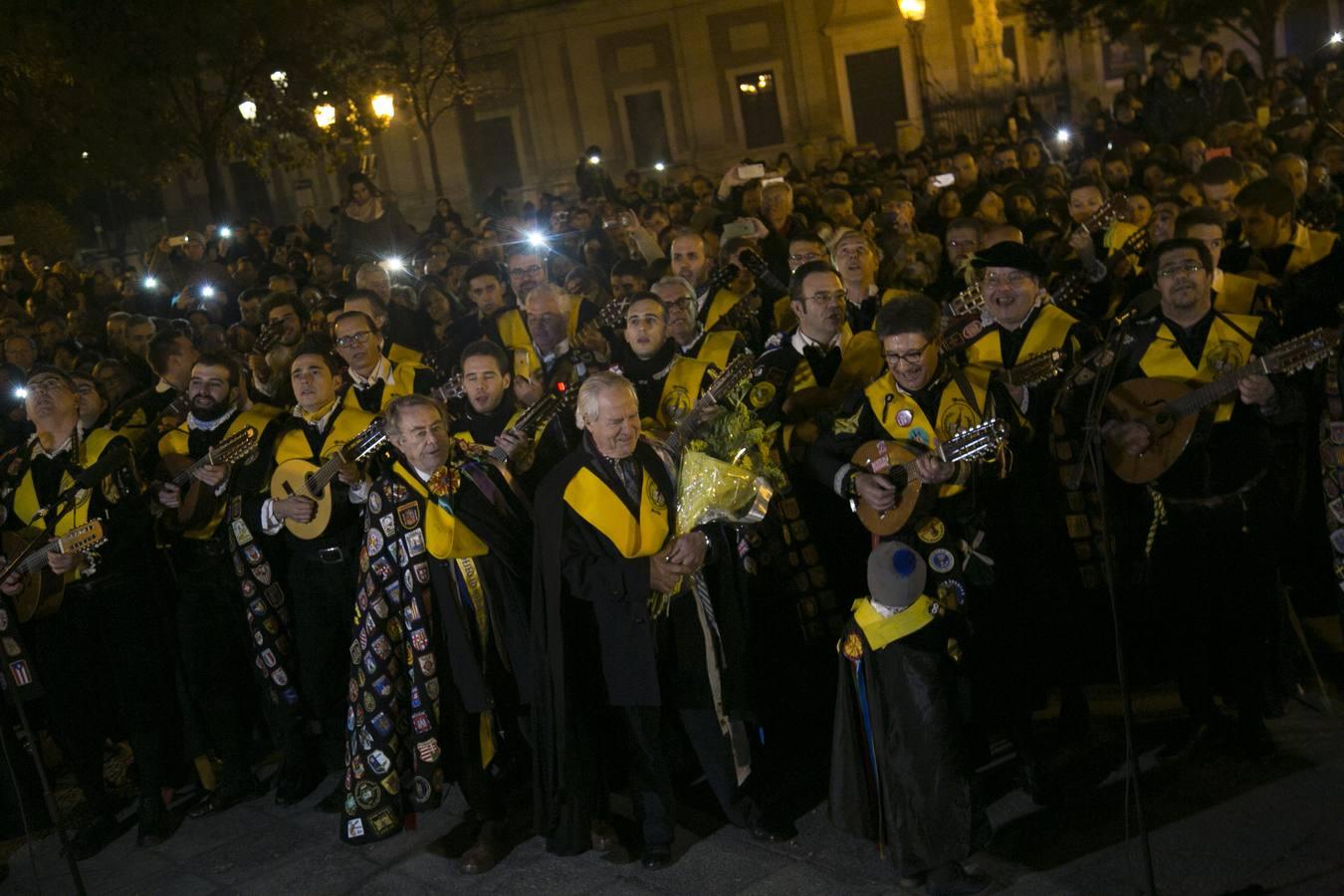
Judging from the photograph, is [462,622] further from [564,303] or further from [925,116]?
[925,116]

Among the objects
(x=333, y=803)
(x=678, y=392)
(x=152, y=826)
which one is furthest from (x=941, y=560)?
(x=152, y=826)

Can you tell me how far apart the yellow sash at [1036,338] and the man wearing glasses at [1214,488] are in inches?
15.0

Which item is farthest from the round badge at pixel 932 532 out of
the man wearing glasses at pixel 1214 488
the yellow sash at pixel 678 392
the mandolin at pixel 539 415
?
the mandolin at pixel 539 415

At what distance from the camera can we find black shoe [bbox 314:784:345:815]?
7.38 metres

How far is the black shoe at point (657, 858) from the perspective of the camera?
616cm

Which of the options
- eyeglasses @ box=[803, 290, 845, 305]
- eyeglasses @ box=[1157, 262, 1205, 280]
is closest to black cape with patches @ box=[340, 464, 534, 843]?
eyeglasses @ box=[803, 290, 845, 305]

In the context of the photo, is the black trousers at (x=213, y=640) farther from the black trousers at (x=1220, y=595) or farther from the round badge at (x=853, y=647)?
the black trousers at (x=1220, y=595)

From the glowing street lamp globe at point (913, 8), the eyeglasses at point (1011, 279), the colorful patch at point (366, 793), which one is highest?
the glowing street lamp globe at point (913, 8)

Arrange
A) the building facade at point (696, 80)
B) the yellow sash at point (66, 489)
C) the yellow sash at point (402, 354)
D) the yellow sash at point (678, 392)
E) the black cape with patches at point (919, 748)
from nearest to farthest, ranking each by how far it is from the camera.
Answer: the black cape with patches at point (919, 748)
the yellow sash at point (678, 392)
the yellow sash at point (66, 489)
the yellow sash at point (402, 354)
the building facade at point (696, 80)

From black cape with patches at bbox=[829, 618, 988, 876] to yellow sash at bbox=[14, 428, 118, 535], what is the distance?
427cm

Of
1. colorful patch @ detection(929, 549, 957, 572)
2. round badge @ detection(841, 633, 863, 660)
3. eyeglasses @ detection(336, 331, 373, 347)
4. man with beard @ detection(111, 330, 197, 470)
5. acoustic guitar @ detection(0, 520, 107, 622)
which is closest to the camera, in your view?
round badge @ detection(841, 633, 863, 660)

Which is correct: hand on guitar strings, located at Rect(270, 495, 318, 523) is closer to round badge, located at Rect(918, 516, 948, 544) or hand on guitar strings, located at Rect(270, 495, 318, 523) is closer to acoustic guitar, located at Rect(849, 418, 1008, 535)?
acoustic guitar, located at Rect(849, 418, 1008, 535)

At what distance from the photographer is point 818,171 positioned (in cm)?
2053

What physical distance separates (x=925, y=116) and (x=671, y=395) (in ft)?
112
